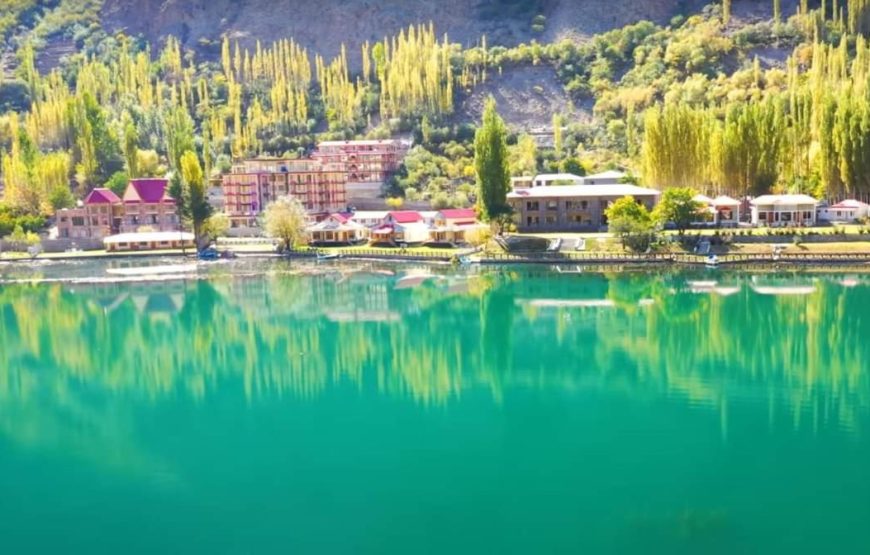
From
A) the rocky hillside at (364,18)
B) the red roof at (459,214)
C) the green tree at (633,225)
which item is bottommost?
the green tree at (633,225)

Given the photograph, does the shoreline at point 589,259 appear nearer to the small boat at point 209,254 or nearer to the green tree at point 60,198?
the small boat at point 209,254

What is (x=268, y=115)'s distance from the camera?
89.4m

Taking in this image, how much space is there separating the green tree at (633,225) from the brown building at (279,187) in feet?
84.1

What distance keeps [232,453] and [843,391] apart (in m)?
15.0

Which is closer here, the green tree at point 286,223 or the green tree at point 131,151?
the green tree at point 286,223

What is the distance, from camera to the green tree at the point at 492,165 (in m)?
52.4

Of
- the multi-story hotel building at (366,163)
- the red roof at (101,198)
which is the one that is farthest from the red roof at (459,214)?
the red roof at (101,198)

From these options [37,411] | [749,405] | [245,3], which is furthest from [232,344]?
[245,3]

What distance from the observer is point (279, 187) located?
69125mm

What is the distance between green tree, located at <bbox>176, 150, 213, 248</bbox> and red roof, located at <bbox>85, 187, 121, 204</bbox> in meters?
8.61

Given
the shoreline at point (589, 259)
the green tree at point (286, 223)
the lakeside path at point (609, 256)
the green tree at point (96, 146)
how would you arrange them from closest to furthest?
the shoreline at point (589, 259)
the lakeside path at point (609, 256)
the green tree at point (286, 223)
the green tree at point (96, 146)

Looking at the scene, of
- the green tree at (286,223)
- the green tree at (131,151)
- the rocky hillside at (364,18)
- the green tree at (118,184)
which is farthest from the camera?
the rocky hillside at (364,18)

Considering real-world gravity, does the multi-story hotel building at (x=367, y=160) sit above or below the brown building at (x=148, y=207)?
above

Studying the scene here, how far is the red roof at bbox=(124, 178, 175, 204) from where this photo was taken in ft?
222
